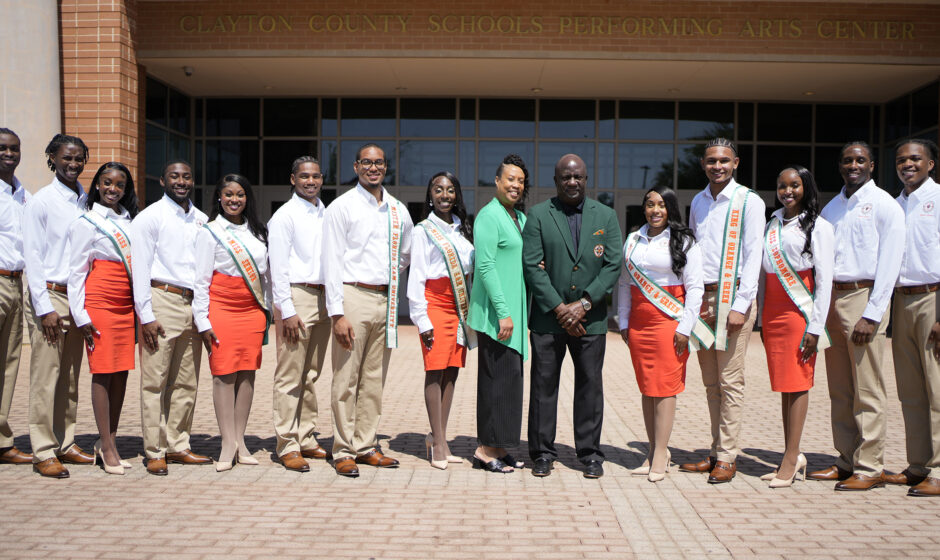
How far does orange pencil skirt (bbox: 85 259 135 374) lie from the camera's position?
5000mm

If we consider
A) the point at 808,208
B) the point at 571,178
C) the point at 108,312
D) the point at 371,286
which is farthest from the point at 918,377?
the point at 108,312

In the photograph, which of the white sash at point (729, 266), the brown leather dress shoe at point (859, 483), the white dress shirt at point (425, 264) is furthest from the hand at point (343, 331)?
the brown leather dress shoe at point (859, 483)

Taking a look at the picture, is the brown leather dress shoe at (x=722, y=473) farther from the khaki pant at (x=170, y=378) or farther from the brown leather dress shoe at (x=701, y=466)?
the khaki pant at (x=170, y=378)

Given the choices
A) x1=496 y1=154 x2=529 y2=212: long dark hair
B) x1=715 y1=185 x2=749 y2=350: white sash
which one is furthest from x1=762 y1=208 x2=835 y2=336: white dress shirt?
x1=496 y1=154 x2=529 y2=212: long dark hair

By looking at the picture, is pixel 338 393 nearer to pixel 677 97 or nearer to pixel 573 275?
pixel 573 275

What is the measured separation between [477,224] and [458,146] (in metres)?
11.7

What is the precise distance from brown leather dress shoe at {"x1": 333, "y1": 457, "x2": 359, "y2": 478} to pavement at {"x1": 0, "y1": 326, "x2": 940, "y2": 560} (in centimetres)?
6

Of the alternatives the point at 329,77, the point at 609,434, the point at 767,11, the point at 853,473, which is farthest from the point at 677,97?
the point at 853,473

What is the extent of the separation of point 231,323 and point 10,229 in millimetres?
1487

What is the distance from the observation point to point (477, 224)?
17.0 feet

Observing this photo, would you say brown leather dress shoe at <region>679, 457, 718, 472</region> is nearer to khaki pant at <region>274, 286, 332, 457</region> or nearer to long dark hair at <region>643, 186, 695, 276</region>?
long dark hair at <region>643, 186, 695, 276</region>

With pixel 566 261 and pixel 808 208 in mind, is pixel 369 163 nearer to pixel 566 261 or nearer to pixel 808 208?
pixel 566 261

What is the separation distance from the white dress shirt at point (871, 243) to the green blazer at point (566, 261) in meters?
1.37

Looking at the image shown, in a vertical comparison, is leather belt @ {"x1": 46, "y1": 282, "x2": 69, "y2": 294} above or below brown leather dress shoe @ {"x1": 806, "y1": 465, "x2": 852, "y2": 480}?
above
